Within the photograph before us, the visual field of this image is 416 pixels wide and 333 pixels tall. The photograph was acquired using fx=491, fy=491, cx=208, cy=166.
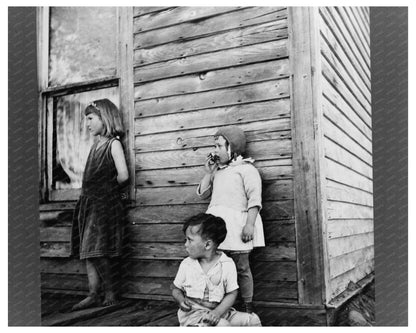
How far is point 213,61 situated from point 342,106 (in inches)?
49.8

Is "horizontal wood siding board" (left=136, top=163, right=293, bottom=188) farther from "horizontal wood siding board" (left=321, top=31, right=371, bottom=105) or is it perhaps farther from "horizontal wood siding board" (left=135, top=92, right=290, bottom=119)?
"horizontal wood siding board" (left=321, top=31, right=371, bottom=105)

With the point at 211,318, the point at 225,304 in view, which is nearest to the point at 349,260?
the point at 225,304

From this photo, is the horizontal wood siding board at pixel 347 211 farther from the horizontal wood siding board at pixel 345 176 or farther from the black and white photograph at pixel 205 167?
the horizontal wood siding board at pixel 345 176

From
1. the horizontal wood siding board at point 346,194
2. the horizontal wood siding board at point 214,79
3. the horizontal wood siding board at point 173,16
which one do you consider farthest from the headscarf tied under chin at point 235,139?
the horizontal wood siding board at point 173,16

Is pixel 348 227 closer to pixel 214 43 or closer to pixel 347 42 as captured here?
pixel 347 42

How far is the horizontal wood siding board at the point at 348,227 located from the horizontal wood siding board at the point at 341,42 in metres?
1.53

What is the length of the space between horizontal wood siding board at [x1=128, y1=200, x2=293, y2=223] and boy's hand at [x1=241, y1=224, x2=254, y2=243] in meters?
0.28

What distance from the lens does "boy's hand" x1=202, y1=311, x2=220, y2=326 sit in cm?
335

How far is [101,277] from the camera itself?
4391mm

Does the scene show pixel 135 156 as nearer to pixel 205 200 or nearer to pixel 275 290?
pixel 205 200

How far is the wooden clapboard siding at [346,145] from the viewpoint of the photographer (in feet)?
13.2

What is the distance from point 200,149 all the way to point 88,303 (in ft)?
5.44

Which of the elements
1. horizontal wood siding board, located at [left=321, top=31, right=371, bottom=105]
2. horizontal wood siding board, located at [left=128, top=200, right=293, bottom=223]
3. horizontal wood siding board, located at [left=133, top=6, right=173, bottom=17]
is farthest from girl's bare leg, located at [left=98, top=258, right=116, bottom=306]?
horizontal wood siding board, located at [left=321, top=31, right=371, bottom=105]

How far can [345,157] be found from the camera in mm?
4457
